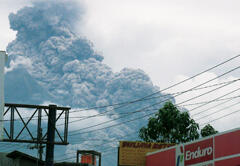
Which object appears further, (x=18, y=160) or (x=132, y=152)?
(x=18, y=160)

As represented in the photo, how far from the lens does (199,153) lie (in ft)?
102

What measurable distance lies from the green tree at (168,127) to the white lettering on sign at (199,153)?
123ft

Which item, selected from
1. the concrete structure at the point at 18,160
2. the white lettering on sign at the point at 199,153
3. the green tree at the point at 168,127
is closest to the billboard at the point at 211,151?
the white lettering on sign at the point at 199,153

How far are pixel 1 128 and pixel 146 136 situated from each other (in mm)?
35473

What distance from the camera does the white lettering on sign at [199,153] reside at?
2975cm

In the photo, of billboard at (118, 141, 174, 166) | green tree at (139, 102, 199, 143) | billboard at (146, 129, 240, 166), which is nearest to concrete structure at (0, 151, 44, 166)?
billboard at (118, 141, 174, 166)

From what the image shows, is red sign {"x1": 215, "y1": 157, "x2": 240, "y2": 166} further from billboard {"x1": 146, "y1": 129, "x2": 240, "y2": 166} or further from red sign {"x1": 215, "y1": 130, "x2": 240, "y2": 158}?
red sign {"x1": 215, "y1": 130, "x2": 240, "y2": 158}

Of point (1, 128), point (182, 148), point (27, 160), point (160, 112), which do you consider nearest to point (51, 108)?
point (1, 128)

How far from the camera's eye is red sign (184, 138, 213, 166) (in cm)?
2975

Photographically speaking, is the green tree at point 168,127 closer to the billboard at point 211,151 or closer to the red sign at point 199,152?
the billboard at point 211,151

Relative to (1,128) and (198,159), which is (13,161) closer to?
(1,128)

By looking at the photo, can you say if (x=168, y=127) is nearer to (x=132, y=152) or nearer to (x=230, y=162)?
(x=132, y=152)

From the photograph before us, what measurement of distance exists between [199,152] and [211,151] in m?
1.78

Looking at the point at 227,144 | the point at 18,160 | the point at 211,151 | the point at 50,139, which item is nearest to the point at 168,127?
the point at 18,160
